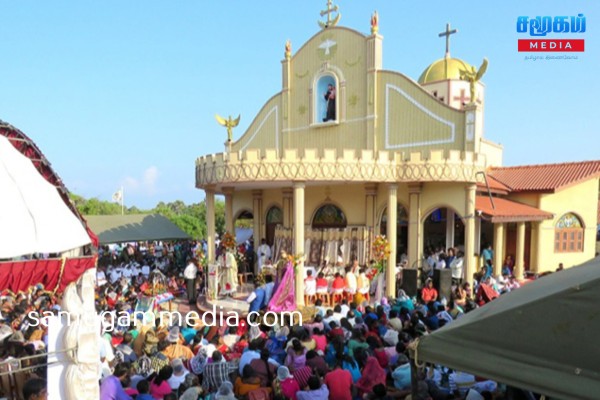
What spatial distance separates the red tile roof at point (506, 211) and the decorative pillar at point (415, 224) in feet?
6.70

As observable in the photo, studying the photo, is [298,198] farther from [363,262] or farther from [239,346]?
[239,346]

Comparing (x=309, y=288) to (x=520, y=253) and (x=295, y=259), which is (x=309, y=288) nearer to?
(x=295, y=259)

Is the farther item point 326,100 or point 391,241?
point 326,100

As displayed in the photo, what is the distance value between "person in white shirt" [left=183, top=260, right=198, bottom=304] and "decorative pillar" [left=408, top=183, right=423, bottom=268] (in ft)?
24.7

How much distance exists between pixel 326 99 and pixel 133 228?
1290cm

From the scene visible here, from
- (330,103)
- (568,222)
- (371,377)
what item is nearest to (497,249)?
(568,222)

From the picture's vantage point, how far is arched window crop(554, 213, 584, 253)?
19.1 meters

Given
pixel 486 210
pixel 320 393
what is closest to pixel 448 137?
pixel 486 210

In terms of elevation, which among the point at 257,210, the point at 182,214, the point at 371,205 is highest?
the point at 371,205

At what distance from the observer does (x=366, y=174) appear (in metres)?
14.7

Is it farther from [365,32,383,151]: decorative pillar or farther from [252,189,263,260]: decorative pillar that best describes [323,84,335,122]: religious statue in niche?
[252,189,263,260]: decorative pillar

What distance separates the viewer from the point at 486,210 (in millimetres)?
16172

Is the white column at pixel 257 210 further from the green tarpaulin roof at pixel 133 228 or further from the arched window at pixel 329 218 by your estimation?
the green tarpaulin roof at pixel 133 228

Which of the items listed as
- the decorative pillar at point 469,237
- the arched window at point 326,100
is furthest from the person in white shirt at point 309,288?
the arched window at point 326,100
